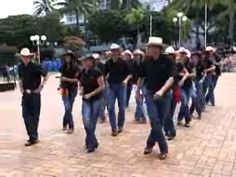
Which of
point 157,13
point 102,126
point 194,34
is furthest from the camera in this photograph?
point 194,34

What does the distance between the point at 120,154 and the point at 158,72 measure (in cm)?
145

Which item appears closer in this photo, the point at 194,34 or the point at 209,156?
the point at 209,156

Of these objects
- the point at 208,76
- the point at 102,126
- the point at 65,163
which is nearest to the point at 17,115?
the point at 102,126

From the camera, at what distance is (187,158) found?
7.42 meters

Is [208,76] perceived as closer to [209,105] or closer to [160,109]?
[209,105]

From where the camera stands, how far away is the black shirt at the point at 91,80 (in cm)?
777

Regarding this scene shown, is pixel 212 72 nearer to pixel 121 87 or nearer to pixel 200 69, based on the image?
pixel 200 69

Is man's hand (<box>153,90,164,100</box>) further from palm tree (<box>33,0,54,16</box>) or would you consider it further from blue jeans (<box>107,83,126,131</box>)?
palm tree (<box>33,0,54,16</box>)

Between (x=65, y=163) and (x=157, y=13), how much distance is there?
6373 centimetres

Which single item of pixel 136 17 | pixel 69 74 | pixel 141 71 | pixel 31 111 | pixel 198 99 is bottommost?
pixel 198 99

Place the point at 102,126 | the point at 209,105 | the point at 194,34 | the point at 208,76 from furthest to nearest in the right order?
1. the point at 194,34
2. the point at 209,105
3. the point at 208,76
4. the point at 102,126

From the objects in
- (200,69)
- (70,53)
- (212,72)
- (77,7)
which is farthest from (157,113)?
(77,7)

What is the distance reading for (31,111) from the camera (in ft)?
28.2

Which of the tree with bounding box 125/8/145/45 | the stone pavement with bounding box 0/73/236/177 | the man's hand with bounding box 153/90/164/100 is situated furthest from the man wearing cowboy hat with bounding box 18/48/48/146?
the tree with bounding box 125/8/145/45
